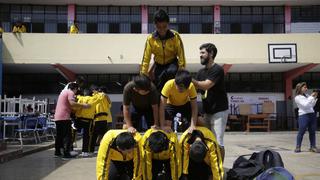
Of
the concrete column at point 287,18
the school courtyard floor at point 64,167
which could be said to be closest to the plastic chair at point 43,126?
the school courtyard floor at point 64,167

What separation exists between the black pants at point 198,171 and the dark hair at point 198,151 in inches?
13.8

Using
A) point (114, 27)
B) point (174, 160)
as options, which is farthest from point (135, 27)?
point (174, 160)

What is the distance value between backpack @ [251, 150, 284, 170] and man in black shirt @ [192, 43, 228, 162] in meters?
0.58

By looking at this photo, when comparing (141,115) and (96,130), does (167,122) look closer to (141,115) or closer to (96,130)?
(141,115)

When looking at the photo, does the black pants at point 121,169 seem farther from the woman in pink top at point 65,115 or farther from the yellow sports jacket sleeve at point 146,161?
the woman in pink top at point 65,115

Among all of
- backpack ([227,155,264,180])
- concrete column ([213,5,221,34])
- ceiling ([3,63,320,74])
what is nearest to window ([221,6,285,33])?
concrete column ([213,5,221,34])

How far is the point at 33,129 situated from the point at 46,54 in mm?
8928

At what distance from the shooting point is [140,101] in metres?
5.55

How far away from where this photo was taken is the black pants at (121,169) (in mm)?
5078

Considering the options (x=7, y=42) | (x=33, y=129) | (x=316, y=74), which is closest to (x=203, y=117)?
(x=33, y=129)

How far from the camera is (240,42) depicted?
2012 centimetres

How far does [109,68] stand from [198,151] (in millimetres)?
16527

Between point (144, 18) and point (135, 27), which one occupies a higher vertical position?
point (144, 18)

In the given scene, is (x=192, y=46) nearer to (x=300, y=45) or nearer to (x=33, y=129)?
(x=300, y=45)
